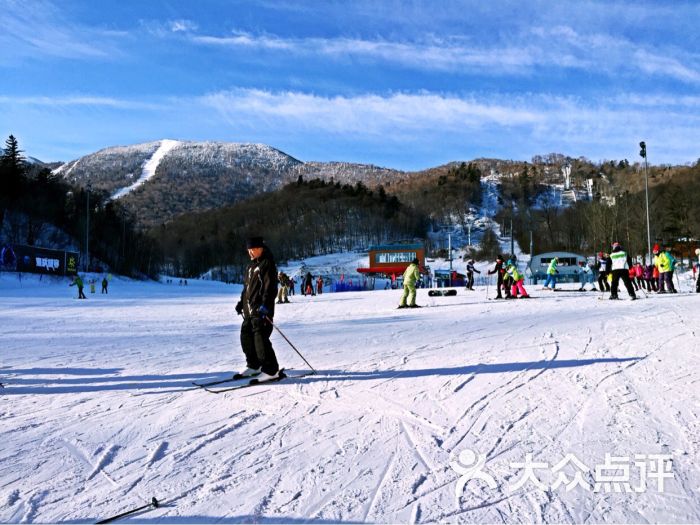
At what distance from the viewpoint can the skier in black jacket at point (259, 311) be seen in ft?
18.2

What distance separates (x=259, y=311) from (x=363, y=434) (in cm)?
220

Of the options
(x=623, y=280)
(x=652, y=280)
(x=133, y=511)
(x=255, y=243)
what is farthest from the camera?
(x=652, y=280)

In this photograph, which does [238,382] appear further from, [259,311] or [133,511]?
[133,511]

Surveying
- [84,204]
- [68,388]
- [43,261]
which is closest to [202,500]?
[68,388]

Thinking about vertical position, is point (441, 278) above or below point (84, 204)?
below

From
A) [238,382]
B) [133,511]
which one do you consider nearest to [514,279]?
[238,382]

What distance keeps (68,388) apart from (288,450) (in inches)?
124

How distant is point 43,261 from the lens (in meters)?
41.3

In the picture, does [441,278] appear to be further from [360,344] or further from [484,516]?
[484,516]

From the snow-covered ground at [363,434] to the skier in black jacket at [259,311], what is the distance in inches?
15.3

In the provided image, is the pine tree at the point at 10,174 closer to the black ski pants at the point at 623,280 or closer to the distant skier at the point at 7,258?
the distant skier at the point at 7,258

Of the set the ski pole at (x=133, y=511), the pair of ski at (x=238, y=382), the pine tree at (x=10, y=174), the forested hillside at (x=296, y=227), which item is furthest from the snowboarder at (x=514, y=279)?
the forested hillside at (x=296, y=227)

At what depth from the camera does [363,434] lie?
3.75m

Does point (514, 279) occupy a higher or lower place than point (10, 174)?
lower
